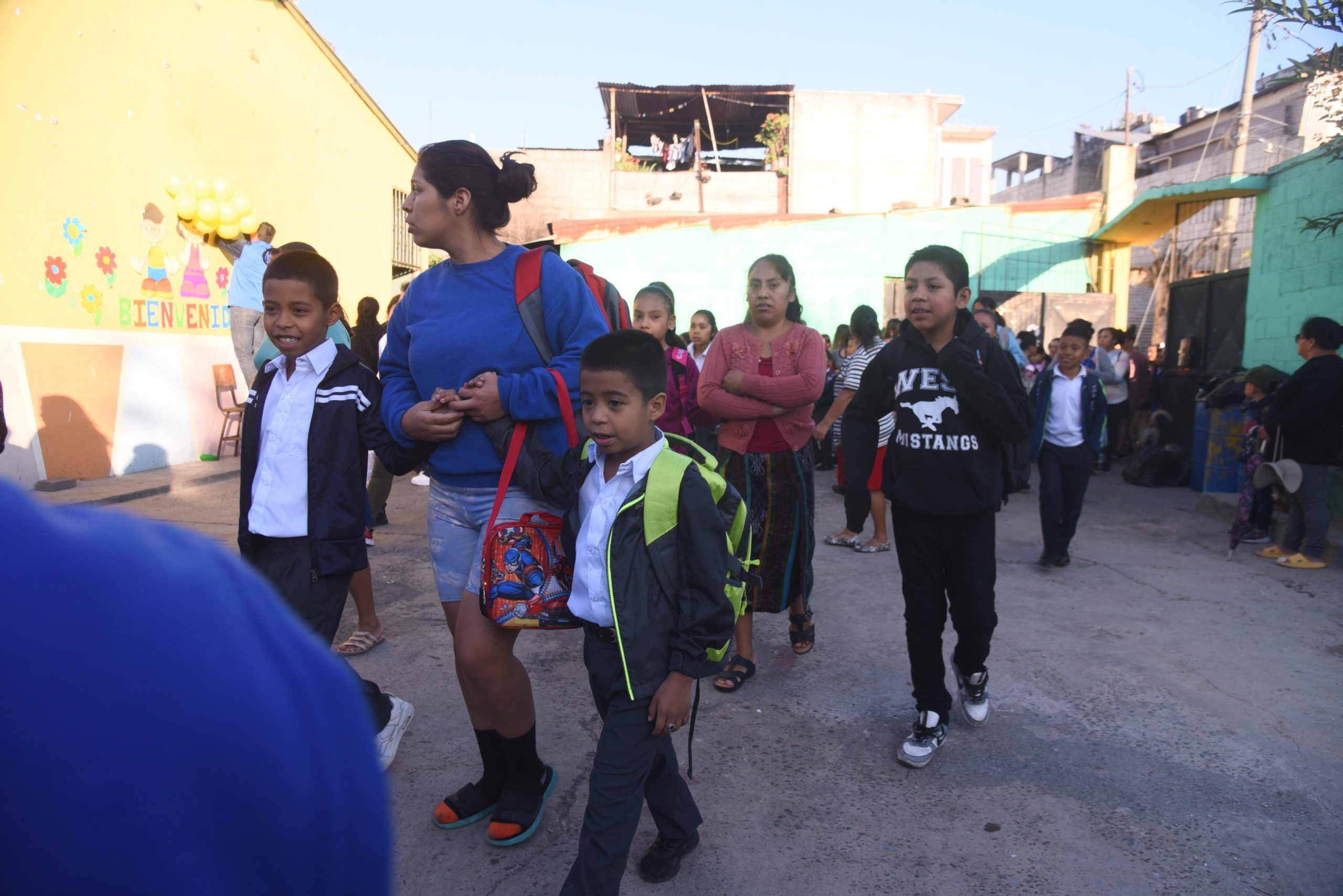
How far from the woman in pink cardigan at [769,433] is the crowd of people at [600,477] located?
0.01 meters

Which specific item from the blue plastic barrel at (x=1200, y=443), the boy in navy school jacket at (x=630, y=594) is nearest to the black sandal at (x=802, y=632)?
the boy in navy school jacket at (x=630, y=594)

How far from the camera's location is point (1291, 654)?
442 cm

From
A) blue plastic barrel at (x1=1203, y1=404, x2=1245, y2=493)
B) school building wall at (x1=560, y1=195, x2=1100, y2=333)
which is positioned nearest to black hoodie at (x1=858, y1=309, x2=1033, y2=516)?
blue plastic barrel at (x1=1203, y1=404, x2=1245, y2=493)

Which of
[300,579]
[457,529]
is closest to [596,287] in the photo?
[457,529]

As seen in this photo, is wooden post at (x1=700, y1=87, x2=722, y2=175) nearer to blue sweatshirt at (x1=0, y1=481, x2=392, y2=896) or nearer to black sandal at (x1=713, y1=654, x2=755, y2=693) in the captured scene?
black sandal at (x1=713, y1=654, x2=755, y2=693)

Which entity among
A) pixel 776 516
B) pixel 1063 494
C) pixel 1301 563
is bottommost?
pixel 1301 563

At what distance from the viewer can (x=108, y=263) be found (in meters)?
8.45

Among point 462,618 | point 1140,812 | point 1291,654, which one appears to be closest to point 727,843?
point 462,618

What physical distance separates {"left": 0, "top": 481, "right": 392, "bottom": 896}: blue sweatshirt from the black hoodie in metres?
2.81

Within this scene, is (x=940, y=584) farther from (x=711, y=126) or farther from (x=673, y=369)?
(x=711, y=126)

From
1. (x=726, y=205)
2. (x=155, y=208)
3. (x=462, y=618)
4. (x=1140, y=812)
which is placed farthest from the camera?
(x=726, y=205)

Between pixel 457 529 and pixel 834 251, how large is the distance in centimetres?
1504

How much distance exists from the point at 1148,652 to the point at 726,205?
18666 millimetres

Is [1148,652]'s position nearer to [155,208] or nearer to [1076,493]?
[1076,493]
